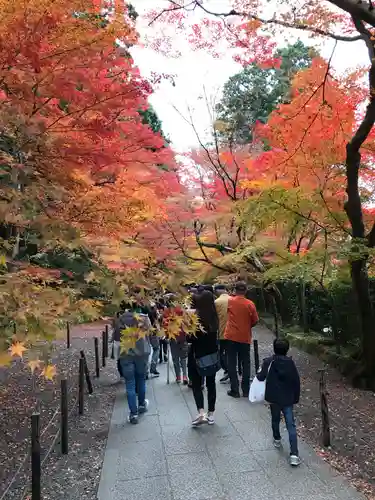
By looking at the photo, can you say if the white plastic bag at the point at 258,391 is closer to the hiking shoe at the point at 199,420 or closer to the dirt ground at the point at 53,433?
the hiking shoe at the point at 199,420

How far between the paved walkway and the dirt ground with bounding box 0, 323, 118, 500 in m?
0.23

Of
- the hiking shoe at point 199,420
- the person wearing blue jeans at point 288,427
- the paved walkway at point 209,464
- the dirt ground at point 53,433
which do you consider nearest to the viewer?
the paved walkway at point 209,464

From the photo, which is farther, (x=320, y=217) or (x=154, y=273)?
(x=320, y=217)

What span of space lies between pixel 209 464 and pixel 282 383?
1.15 m

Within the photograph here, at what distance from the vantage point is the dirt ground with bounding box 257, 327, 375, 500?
4.57 meters

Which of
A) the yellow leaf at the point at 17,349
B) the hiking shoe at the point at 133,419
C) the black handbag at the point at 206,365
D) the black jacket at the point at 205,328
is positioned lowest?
the hiking shoe at the point at 133,419

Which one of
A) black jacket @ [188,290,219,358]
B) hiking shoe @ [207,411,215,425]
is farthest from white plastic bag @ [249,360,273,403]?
hiking shoe @ [207,411,215,425]

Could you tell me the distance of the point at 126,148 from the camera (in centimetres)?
684

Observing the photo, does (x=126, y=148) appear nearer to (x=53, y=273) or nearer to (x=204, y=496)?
(x=53, y=273)

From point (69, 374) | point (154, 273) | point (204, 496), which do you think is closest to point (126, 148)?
point (154, 273)

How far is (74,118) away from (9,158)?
1.12 meters

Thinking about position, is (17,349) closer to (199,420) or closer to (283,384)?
(283,384)

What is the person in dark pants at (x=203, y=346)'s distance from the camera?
5.46 m

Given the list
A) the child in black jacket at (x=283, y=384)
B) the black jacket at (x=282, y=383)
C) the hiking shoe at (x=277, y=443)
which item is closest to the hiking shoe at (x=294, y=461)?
the child in black jacket at (x=283, y=384)
